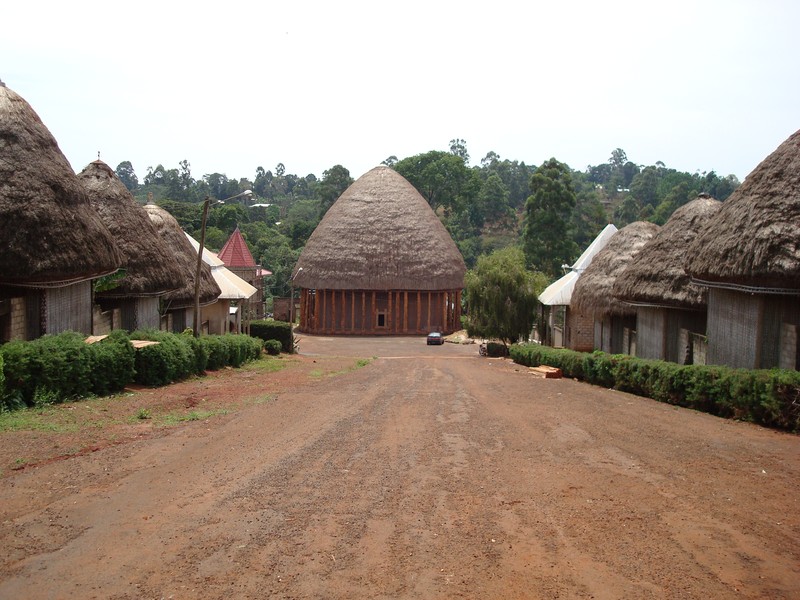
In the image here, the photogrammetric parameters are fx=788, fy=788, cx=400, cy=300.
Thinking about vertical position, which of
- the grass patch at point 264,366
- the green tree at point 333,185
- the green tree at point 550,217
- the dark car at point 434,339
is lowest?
the dark car at point 434,339

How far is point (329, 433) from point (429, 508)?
365 cm

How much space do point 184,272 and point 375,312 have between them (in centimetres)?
2826

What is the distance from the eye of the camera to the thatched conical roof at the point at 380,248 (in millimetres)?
53906

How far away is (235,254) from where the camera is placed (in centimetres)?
5431

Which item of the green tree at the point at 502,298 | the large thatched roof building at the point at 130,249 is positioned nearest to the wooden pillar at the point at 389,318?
the green tree at the point at 502,298

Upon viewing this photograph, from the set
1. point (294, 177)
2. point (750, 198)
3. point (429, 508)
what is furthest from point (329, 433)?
point (294, 177)

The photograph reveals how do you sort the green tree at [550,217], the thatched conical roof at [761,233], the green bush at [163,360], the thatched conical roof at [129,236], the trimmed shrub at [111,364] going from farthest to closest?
the green tree at [550,217] → the thatched conical roof at [129,236] → the green bush at [163,360] → the thatched conical roof at [761,233] → the trimmed shrub at [111,364]

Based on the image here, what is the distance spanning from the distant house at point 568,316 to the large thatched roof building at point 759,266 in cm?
1438

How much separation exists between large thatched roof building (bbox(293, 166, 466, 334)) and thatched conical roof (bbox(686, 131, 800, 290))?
122ft

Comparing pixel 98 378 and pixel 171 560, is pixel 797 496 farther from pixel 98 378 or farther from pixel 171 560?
pixel 98 378

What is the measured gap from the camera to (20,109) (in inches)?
683

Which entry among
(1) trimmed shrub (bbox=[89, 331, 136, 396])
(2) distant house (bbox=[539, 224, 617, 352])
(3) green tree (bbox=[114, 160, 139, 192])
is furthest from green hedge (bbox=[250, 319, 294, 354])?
(3) green tree (bbox=[114, 160, 139, 192])

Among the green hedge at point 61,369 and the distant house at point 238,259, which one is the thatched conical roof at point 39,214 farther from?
the distant house at point 238,259

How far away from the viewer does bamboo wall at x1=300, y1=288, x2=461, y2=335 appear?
54.6m
